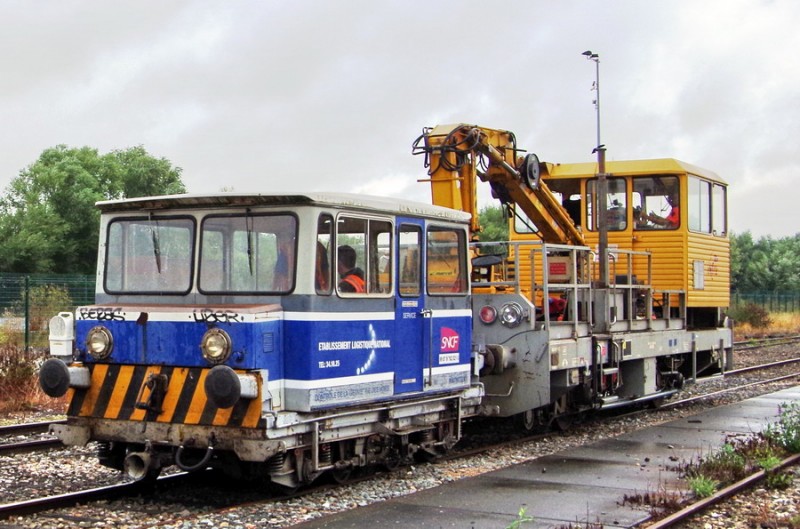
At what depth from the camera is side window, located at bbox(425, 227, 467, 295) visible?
1014 cm

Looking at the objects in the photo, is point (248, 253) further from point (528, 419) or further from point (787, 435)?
point (787, 435)

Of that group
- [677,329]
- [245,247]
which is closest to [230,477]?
[245,247]

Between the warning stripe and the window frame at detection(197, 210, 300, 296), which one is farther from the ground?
the window frame at detection(197, 210, 300, 296)

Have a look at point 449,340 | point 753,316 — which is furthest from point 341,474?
point 753,316

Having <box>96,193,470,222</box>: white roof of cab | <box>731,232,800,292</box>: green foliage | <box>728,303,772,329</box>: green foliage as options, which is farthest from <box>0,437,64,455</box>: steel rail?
<box>731,232,800,292</box>: green foliage

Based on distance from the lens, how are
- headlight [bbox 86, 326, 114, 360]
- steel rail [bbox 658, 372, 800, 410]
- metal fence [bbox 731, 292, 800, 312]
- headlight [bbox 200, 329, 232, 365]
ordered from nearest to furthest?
headlight [bbox 200, 329, 232, 365]
headlight [bbox 86, 326, 114, 360]
steel rail [bbox 658, 372, 800, 410]
metal fence [bbox 731, 292, 800, 312]

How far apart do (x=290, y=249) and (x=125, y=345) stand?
169cm

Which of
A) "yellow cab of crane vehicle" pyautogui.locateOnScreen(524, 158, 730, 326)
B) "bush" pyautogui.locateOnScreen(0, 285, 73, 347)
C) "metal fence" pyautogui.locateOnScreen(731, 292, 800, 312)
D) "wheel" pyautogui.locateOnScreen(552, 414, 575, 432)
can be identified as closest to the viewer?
"wheel" pyautogui.locateOnScreen(552, 414, 575, 432)

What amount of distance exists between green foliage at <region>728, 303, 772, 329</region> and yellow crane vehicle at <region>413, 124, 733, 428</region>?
27997 millimetres

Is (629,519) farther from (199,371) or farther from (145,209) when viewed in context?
(145,209)

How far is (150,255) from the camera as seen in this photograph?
9156 mm

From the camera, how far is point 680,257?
15.5 meters

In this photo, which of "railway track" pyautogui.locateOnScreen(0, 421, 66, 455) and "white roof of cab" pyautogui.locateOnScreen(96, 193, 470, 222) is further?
"railway track" pyautogui.locateOnScreen(0, 421, 66, 455)

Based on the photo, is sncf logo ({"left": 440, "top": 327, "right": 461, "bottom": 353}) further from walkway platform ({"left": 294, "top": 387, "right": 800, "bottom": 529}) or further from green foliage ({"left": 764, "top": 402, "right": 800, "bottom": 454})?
green foliage ({"left": 764, "top": 402, "right": 800, "bottom": 454})
